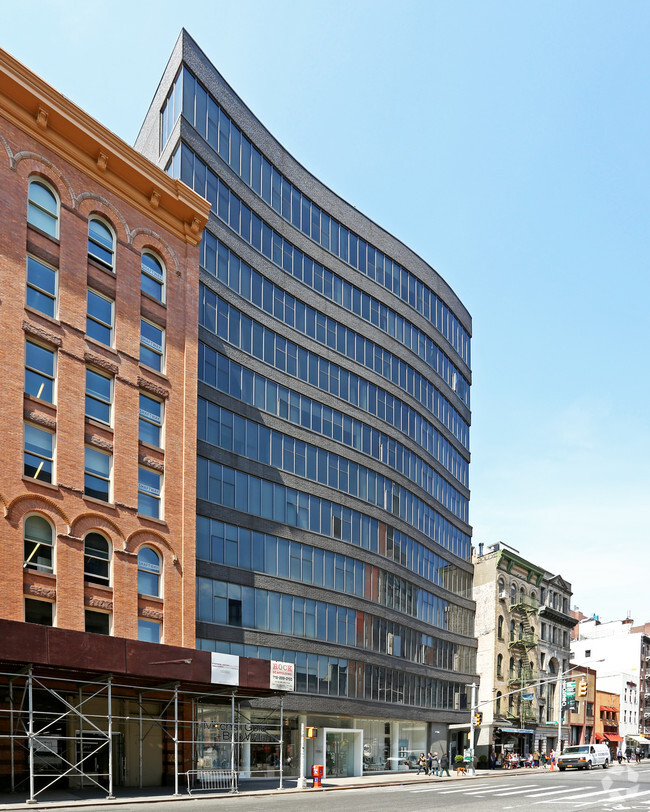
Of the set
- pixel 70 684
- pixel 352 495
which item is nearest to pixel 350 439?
pixel 352 495

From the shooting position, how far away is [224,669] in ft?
110

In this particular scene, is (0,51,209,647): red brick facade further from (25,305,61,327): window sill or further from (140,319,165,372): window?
(140,319,165,372): window

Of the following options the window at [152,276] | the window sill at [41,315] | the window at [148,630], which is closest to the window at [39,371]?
the window sill at [41,315]

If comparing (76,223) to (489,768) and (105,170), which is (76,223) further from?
(489,768)

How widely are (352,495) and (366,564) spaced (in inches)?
174

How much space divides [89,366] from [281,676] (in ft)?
49.6

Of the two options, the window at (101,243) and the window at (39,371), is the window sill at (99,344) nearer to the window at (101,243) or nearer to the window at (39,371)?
the window at (39,371)

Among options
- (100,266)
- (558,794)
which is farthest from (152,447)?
(558,794)

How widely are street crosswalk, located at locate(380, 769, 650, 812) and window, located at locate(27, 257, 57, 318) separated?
22731mm

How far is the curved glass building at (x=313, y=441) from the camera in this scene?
4366cm

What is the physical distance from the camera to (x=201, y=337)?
42812 mm

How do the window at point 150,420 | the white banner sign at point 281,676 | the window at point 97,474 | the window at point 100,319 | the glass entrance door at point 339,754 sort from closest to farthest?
the window at point 97,474
the window at point 100,319
the white banner sign at point 281,676
the window at point 150,420
the glass entrance door at point 339,754

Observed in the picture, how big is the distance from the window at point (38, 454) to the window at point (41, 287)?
463 cm

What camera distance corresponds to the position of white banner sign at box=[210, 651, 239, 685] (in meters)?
33.2
